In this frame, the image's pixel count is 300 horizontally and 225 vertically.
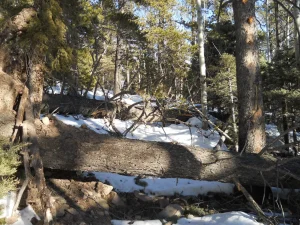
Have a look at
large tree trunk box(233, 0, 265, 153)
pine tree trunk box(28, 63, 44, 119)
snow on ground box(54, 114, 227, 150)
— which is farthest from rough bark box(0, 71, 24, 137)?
snow on ground box(54, 114, 227, 150)

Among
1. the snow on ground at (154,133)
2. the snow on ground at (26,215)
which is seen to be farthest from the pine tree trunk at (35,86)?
the snow on ground at (154,133)

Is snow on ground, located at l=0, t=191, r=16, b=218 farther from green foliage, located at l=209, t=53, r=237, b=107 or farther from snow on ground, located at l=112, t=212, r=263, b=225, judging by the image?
green foliage, located at l=209, t=53, r=237, b=107

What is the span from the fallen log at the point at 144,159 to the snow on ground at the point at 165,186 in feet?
2.47

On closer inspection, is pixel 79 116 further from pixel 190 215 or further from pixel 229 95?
pixel 190 215

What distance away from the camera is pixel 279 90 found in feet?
28.5

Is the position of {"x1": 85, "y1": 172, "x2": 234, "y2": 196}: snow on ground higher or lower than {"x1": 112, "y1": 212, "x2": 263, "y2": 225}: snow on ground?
higher

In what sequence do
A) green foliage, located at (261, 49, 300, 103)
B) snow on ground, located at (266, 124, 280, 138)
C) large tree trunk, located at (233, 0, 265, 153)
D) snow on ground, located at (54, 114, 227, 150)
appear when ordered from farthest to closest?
snow on ground, located at (266, 124, 280, 138), green foliage, located at (261, 49, 300, 103), snow on ground, located at (54, 114, 227, 150), large tree trunk, located at (233, 0, 265, 153)

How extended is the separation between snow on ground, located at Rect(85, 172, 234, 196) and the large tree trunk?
2.67 feet

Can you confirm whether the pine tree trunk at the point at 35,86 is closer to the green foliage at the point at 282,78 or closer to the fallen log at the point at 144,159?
the fallen log at the point at 144,159

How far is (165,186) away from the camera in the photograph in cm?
480

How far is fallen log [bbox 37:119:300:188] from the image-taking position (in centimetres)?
364

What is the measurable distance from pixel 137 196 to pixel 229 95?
6.46 meters

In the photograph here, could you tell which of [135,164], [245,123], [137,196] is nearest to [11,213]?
[135,164]

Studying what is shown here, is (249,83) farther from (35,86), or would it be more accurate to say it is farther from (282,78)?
(282,78)
